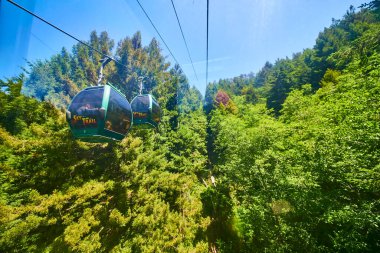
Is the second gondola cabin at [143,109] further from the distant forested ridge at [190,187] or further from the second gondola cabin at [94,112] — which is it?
the distant forested ridge at [190,187]

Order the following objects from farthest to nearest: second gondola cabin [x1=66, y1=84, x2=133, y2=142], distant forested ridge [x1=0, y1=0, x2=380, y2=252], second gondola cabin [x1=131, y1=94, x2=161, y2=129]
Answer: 1. second gondola cabin [x1=131, y1=94, x2=161, y2=129]
2. distant forested ridge [x1=0, y1=0, x2=380, y2=252]
3. second gondola cabin [x1=66, y1=84, x2=133, y2=142]

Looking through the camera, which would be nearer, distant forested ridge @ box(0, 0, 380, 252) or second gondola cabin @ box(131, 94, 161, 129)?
distant forested ridge @ box(0, 0, 380, 252)

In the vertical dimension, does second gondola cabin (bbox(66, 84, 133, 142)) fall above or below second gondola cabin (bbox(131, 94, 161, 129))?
below

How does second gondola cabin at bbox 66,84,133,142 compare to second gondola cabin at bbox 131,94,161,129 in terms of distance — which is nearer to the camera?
second gondola cabin at bbox 66,84,133,142

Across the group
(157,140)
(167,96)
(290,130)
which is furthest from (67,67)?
(290,130)

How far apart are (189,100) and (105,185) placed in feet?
146

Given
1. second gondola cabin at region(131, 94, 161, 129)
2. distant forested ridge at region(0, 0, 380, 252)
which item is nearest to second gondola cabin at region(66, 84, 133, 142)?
second gondola cabin at region(131, 94, 161, 129)

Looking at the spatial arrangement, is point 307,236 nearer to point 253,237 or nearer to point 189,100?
point 253,237

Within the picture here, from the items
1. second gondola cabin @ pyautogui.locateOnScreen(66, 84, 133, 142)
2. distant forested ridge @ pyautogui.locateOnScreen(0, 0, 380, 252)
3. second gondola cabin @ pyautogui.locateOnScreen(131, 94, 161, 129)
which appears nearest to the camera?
second gondola cabin @ pyautogui.locateOnScreen(66, 84, 133, 142)

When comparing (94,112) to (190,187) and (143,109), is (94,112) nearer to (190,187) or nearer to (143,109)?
(143,109)

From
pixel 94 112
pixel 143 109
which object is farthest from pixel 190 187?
pixel 94 112

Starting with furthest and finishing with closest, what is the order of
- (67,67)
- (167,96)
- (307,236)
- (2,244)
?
(67,67), (167,96), (307,236), (2,244)

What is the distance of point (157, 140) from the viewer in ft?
65.3

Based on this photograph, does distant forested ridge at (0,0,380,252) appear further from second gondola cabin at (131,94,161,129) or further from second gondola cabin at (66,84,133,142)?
second gondola cabin at (66,84,133,142)
